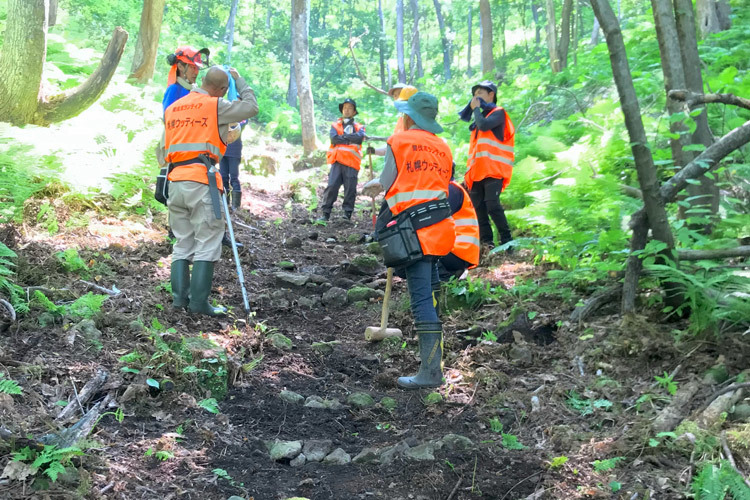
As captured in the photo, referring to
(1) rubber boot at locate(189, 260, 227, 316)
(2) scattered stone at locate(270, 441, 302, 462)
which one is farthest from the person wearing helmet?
(2) scattered stone at locate(270, 441, 302, 462)

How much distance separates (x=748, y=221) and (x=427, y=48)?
46.8 m

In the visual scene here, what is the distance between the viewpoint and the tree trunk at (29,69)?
761 centimetres

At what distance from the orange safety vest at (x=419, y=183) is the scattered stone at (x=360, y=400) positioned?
49.4 inches

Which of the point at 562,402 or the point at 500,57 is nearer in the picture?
the point at 562,402

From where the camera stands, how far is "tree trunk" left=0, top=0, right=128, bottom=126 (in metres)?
7.61

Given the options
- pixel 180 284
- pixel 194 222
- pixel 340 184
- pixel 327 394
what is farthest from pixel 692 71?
pixel 340 184

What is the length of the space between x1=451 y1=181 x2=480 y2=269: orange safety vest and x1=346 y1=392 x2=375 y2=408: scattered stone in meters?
2.18

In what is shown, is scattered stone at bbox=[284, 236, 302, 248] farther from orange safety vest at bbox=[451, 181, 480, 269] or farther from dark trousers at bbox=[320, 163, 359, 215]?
orange safety vest at bbox=[451, 181, 480, 269]

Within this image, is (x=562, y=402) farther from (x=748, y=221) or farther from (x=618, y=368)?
(x=748, y=221)

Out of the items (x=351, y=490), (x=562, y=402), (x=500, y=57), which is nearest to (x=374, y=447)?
(x=351, y=490)

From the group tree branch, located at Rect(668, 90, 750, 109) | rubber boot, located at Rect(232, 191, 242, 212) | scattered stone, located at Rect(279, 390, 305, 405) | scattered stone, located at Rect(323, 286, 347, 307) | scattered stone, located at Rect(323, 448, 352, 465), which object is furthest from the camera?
rubber boot, located at Rect(232, 191, 242, 212)

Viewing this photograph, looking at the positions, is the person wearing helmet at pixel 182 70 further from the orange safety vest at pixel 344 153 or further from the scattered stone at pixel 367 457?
the orange safety vest at pixel 344 153

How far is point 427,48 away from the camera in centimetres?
4803

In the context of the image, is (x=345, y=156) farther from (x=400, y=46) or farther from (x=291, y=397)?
(x=400, y=46)
